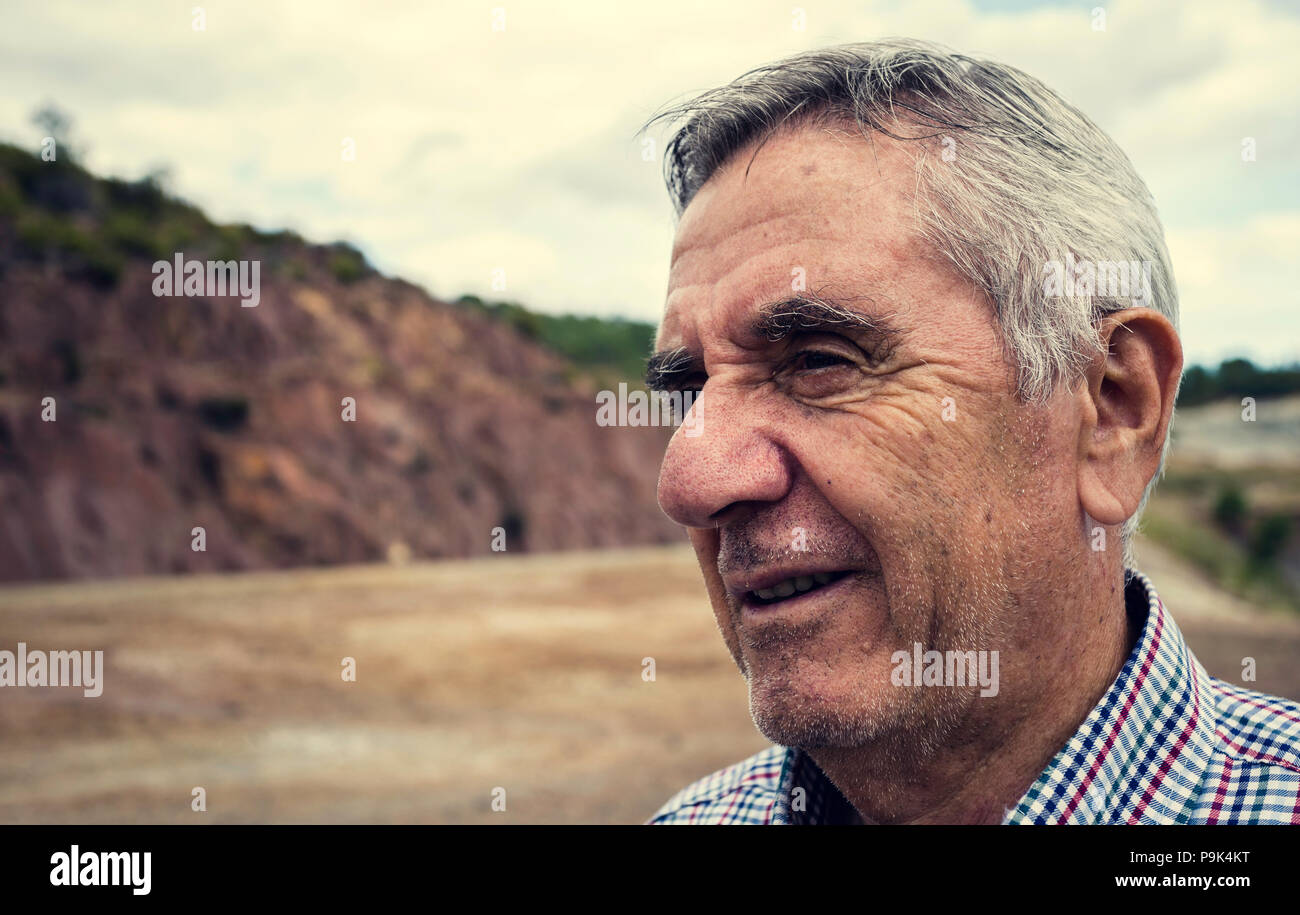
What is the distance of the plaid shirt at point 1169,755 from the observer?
1.47 metres

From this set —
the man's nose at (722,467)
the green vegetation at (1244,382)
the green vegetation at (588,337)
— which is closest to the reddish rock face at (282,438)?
the green vegetation at (588,337)

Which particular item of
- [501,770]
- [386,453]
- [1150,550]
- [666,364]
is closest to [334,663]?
[501,770]

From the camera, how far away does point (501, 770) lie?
10406 millimetres

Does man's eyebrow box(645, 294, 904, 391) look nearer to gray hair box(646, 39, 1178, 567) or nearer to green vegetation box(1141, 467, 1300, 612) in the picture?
gray hair box(646, 39, 1178, 567)

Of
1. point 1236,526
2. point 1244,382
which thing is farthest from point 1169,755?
point 1244,382

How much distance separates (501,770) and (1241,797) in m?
9.65

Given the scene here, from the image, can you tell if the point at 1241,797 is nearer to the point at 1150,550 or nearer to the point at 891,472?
the point at 891,472

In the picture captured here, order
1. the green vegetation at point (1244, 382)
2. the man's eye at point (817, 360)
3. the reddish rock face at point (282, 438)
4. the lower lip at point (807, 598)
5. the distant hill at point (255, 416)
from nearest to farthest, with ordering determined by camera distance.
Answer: the lower lip at point (807, 598) → the man's eye at point (817, 360) → the reddish rock face at point (282, 438) → the distant hill at point (255, 416) → the green vegetation at point (1244, 382)

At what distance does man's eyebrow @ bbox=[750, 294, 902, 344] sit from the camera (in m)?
1.64

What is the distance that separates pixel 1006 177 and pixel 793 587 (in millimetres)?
783

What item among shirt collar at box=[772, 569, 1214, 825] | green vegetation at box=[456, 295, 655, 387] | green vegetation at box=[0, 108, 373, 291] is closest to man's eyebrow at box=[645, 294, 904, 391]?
shirt collar at box=[772, 569, 1214, 825]

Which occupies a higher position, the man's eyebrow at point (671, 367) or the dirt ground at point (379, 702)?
the man's eyebrow at point (671, 367)

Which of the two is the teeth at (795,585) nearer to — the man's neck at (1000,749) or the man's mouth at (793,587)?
the man's mouth at (793,587)

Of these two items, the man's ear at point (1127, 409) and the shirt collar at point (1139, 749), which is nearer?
the shirt collar at point (1139, 749)
